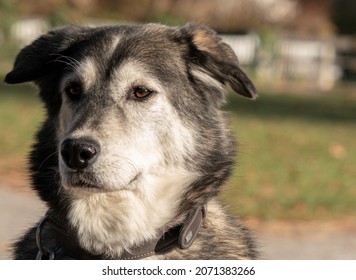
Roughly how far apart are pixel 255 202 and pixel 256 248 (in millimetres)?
5961

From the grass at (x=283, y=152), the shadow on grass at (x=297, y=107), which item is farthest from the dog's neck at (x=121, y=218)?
the shadow on grass at (x=297, y=107)

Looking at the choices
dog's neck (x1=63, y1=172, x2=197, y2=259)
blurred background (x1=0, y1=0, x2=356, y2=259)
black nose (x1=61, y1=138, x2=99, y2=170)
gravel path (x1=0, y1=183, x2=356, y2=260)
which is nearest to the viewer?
black nose (x1=61, y1=138, x2=99, y2=170)

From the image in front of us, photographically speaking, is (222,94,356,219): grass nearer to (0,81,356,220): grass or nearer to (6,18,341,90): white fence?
(0,81,356,220): grass

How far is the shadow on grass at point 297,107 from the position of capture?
22359 mm

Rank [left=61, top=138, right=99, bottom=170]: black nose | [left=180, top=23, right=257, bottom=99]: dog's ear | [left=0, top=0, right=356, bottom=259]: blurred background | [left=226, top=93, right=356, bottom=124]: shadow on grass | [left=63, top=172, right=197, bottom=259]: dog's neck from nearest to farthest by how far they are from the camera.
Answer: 1. [left=61, top=138, right=99, bottom=170]: black nose
2. [left=63, top=172, right=197, bottom=259]: dog's neck
3. [left=180, top=23, right=257, bottom=99]: dog's ear
4. [left=0, top=0, right=356, bottom=259]: blurred background
5. [left=226, top=93, right=356, bottom=124]: shadow on grass

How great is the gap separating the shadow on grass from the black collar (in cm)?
1562

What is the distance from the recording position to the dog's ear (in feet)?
16.0

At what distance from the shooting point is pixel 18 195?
1125 cm

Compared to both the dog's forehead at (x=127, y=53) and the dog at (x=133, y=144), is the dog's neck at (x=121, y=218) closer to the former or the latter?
the dog at (x=133, y=144)

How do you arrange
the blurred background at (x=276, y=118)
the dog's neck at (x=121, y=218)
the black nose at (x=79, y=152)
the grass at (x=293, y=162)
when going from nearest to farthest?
the black nose at (x=79, y=152)
the dog's neck at (x=121, y=218)
the blurred background at (x=276, y=118)
the grass at (x=293, y=162)

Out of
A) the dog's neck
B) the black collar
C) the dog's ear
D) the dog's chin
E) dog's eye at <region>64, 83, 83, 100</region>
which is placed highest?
the dog's ear

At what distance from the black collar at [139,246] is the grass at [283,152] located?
0.47 meters

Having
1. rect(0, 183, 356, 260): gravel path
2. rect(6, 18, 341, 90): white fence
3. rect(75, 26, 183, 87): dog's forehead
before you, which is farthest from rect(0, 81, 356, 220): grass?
rect(6, 18, 341, 90): white fence

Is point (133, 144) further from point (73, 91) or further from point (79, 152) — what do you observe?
point (73, 91)
